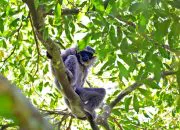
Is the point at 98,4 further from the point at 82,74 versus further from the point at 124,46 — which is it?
the point at 82,74

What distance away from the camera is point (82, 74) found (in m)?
6.66

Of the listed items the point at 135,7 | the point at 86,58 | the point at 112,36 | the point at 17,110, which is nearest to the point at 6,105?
the point at 17,110

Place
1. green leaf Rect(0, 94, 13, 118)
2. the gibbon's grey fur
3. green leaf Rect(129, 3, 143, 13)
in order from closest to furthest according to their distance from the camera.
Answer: green leaf Rect(0, 94, 13, 118) → green leaf Rect(129, 3, 143, 13) → the gibbon's grey fur

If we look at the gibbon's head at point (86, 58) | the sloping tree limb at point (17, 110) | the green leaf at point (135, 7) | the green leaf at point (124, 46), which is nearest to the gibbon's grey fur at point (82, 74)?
the gibbon's head at point (86, 58)

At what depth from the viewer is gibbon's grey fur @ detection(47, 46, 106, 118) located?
19.7ft

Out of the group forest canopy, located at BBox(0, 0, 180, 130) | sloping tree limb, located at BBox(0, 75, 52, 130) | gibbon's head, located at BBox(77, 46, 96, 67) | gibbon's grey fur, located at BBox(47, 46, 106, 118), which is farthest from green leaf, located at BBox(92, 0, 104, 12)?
gibbon's head, located at BBox(77, 46, 96, 67)

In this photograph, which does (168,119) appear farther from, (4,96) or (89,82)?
(4,96)

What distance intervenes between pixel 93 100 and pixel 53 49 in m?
2.61

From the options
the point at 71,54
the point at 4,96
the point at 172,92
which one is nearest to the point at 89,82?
the point at 71,54

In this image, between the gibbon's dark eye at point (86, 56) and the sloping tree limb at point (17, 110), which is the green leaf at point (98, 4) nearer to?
the sloping tree limb at point (17, 110)

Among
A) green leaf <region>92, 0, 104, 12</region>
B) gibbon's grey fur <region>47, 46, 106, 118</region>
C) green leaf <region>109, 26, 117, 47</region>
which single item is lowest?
gibbon's grey fur <region>47, 46, 106, 118</region>

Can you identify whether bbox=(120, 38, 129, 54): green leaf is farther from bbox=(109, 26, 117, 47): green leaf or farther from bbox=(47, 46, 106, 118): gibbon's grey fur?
bbox=(47, 46, 106, 118): gibbon's grey fur

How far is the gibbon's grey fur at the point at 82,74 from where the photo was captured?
6012 mm

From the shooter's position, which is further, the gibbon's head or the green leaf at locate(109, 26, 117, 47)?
the gibbon's head
